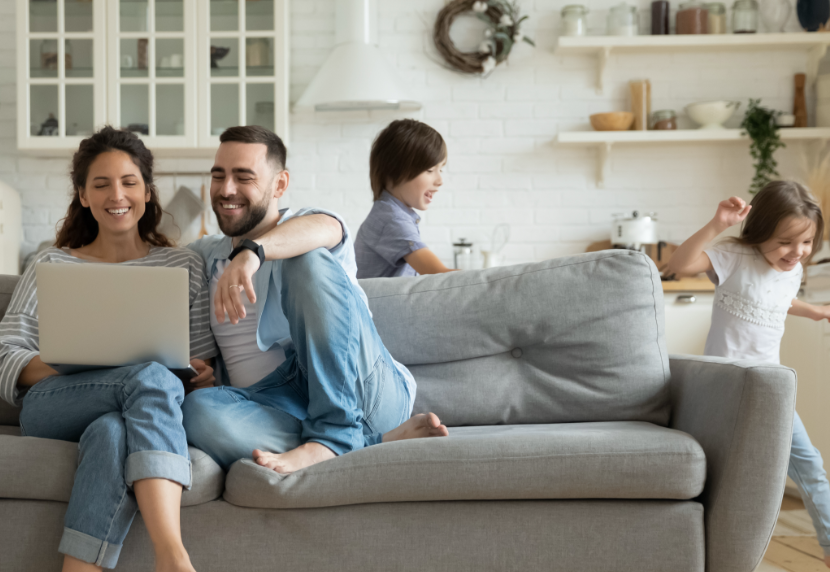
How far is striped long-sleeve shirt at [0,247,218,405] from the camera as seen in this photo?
1.57 meters

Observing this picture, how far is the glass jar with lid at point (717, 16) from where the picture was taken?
369 cm

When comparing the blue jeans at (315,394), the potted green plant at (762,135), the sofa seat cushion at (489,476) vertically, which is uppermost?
the potted green plant at (762,135)

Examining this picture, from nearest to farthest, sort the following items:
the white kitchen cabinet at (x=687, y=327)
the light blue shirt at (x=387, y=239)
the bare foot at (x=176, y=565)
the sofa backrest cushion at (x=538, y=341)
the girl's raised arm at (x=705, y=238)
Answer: the bare foot at (x=176, y=565), the sofa backrest cushion at (x=538, y=341), the girl's raised arm at (x=705, y=238), the light blue shirt at (x=387, y=239), the white kitchen cabinet at (x=687, y=327)

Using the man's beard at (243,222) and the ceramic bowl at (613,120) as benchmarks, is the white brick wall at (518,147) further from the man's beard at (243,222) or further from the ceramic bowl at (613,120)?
the man's beard at (243,222)

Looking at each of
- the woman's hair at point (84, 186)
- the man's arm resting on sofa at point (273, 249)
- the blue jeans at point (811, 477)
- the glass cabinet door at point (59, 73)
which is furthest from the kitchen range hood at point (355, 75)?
the blue jeans at point (811, 477)

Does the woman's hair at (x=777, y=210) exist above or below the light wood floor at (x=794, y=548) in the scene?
above

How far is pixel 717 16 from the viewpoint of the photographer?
369 cm

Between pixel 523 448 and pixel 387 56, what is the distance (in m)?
2.97

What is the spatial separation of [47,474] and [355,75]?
265 centimetres

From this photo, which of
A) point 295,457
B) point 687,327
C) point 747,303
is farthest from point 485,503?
point 687,327

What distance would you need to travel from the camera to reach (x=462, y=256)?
372 centimetres

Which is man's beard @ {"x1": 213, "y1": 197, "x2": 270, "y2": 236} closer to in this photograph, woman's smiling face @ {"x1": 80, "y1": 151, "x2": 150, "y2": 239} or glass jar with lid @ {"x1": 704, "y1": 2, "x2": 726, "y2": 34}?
woman's smiling face @ {"x1": 80, "y1": 151, "x2": 150, "y2": 239}

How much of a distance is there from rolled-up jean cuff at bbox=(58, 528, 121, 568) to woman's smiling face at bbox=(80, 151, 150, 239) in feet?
2.51

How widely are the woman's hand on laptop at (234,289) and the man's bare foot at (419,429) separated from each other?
0.41 m
